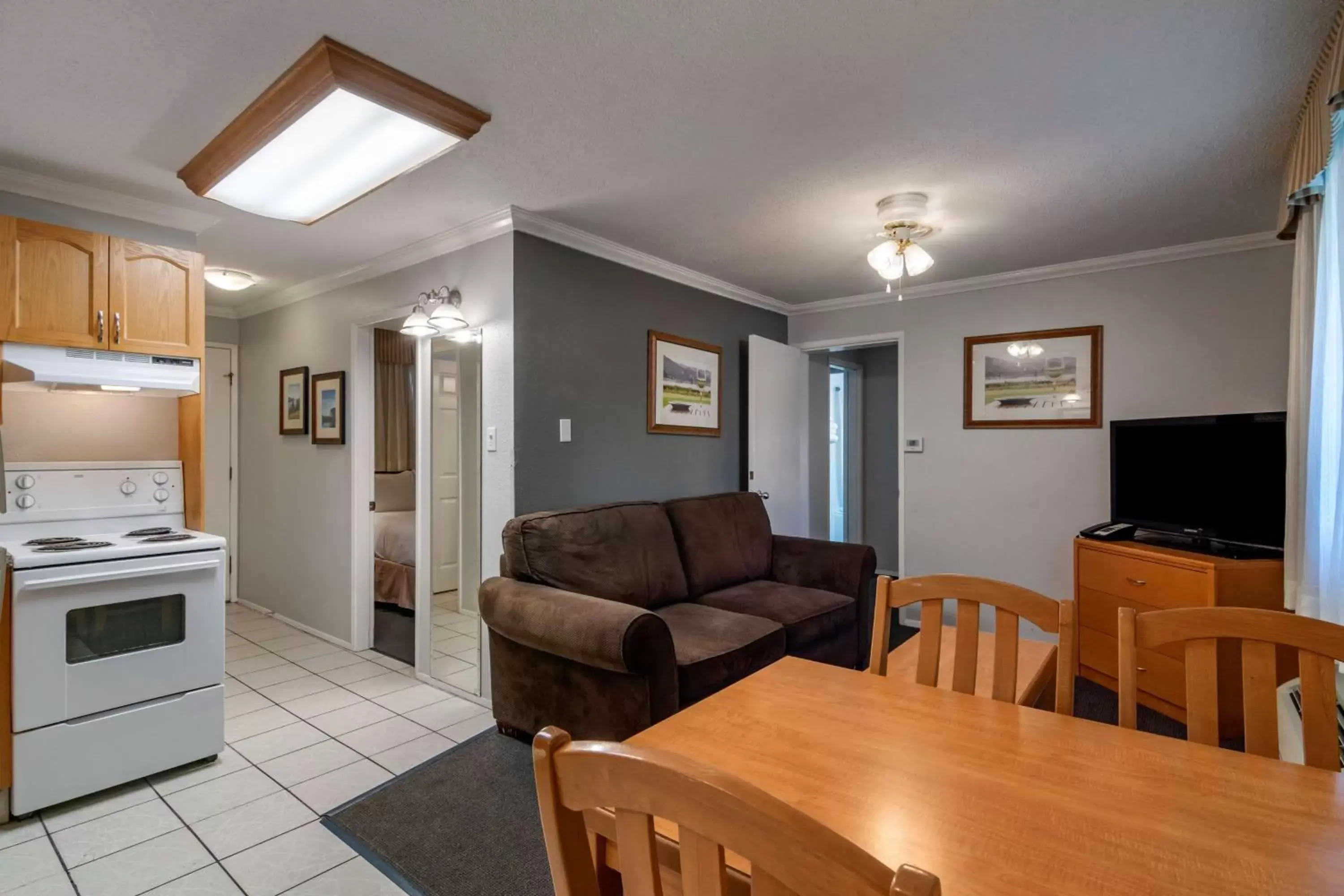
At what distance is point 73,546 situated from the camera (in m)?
2.46

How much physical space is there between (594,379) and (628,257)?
721mm

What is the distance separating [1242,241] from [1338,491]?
2.04m

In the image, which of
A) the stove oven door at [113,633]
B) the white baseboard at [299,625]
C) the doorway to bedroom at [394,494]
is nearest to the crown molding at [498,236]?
the doorway to bedroom at [394,494]

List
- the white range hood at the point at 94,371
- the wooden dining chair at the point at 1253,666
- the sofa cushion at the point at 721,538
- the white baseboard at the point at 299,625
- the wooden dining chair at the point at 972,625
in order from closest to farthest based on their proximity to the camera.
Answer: the wooden dining chair at the point at 1253,666, the wooden dining chair at the point at 972,625, the white range hood at the point at 94,371, the sofa cushion at the point at 721,538, the white baseboard at the point at 299,625

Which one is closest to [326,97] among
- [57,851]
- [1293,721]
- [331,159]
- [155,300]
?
[331,159]

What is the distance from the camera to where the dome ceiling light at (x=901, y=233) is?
2820 mm

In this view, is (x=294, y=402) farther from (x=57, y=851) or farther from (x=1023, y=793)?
(x=1023, y=793)

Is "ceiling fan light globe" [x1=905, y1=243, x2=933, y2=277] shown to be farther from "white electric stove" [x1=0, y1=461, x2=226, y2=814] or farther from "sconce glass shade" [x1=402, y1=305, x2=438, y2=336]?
"white electric stove" [x1=0, y1=461, x2=226, y2=814]

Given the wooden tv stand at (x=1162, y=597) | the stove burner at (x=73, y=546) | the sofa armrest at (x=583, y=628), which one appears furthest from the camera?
the wooden tv stand at (x=1162, y=597)

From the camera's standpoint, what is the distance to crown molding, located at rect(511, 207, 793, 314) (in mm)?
3053

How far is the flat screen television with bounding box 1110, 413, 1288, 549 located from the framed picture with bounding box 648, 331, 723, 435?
2.22m

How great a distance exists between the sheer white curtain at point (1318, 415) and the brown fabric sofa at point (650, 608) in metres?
1.73

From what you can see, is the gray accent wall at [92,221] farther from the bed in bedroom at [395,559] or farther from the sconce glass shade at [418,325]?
the bed in bedroom at [395,559]

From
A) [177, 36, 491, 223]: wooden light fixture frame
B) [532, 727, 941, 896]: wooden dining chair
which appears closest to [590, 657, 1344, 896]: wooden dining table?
[532, 727, 941, 896]: wooden dining chair
